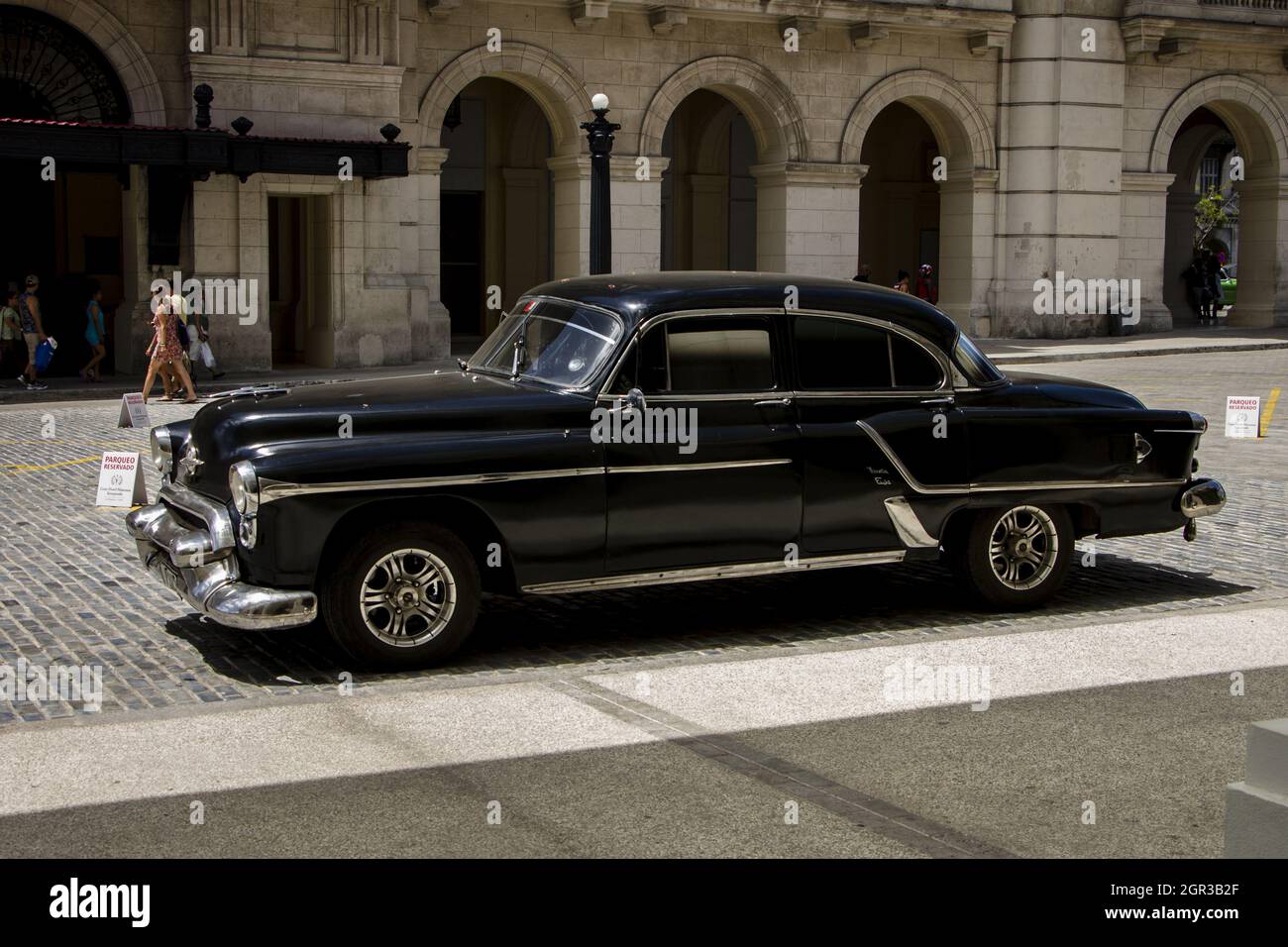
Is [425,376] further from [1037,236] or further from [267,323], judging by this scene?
[1037,236]

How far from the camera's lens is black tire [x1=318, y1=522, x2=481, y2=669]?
7367 mm

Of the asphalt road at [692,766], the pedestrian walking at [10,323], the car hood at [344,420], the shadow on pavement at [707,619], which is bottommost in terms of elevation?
the asphalt road at [692,766]

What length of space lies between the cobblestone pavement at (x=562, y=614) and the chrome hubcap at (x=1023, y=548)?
8.1 inches

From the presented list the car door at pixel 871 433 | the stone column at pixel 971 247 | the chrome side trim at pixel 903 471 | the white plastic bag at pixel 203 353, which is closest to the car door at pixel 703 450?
the car door at pixel 871 433

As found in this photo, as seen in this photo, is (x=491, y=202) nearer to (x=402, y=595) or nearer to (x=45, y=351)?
(x=45, y=351)

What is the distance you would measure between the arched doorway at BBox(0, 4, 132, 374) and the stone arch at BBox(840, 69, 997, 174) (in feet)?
43.1

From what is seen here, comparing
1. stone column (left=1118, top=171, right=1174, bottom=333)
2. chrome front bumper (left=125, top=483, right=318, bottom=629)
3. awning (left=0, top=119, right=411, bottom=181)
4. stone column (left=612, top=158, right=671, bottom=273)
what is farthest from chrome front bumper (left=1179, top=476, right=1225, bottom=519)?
stone column (left=1118, top=171, right=1174, bottom=333)

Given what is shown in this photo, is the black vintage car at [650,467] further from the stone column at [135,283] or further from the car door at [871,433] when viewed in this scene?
the stone column at [135,283]

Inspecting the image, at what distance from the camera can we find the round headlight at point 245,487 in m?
7.22

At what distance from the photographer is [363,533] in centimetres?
743

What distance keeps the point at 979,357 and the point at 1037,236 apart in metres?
24.4

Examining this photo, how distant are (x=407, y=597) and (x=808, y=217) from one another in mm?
24110

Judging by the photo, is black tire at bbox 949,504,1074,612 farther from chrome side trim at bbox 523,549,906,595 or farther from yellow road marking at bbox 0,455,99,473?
yellow road marking at bbox 0,455,99,473
